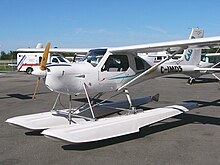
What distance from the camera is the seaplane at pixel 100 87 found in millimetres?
5906

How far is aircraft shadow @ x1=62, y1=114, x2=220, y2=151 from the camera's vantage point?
5787 mm

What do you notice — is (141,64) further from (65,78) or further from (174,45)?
(65,78)

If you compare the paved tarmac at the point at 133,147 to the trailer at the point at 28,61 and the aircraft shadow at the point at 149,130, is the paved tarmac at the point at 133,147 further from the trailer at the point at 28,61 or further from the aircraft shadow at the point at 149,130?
the trailer at the point at 28,61

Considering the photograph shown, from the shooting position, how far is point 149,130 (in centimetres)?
707

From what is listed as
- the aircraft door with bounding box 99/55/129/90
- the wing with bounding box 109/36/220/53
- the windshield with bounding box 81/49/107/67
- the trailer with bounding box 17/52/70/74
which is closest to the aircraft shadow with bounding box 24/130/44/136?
the aircraft door with bounding box 99/55/129/90

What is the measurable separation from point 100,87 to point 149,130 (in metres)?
1.64

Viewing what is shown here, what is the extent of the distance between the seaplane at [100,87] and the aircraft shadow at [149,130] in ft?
0.73

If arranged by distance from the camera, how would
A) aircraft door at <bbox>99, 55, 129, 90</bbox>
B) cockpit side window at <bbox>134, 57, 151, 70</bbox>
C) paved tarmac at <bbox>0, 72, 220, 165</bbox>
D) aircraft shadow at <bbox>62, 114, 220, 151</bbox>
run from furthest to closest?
cockpit side window at <bbox>134, 57, 151, 70</bbox> → aircraft door at <bbox>99, 55, 129, 90</bbox> → aircraft shadow at <bbox>62, 114, 220, 151</bbox> → paved tarmac at <bbox>0, 72, 220, 165</bbox>

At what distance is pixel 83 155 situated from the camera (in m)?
5.26

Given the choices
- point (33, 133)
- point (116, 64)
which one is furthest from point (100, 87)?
point (33, 133)

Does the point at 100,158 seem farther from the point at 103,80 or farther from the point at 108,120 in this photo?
the point at 103,80

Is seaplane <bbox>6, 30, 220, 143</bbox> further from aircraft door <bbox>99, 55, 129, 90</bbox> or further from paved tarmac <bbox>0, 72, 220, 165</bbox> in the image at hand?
paved tarmac <bbox>0, 72, 220, 165</bbox>

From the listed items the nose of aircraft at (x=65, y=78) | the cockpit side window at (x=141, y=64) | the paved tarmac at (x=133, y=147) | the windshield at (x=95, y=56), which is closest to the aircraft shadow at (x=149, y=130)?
the paved tarmac at (x=133, y=147)

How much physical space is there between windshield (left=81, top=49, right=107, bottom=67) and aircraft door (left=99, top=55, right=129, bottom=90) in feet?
0.67
